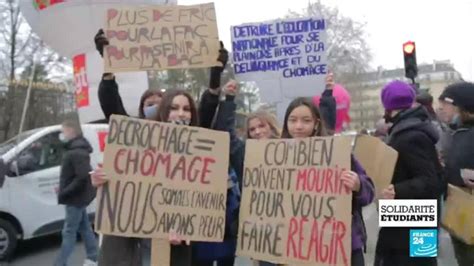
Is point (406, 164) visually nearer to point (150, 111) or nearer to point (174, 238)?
point (174, 238)

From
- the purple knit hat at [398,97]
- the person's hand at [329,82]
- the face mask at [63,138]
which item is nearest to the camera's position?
the purple knit hat at [398,97]

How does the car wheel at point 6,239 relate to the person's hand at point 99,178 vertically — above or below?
below

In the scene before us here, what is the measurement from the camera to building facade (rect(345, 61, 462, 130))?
53.5m

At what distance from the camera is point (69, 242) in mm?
6746

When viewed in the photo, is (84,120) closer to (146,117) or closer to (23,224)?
(23,224)

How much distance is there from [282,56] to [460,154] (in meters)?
1.95

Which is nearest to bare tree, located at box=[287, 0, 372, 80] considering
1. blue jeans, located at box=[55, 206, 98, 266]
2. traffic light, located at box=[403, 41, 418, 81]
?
traffic light, located at box=[403, 41, 418, 81]

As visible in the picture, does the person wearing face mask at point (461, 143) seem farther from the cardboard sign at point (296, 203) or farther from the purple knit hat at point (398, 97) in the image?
the cardboard sign at point (296, 203)

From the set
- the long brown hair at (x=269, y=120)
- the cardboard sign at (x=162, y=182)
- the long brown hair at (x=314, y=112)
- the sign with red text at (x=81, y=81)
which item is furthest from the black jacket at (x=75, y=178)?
the long brown hair at (x=314, y=112)

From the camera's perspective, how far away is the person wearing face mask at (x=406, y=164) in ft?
11.1

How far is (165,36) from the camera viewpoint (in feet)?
13.1

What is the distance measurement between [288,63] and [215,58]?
1441 millimetres

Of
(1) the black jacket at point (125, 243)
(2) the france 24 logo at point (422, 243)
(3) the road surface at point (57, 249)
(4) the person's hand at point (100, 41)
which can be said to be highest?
(4) the person's hand at point (100, 41)

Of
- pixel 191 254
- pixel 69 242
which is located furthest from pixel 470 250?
pixel 69 242
